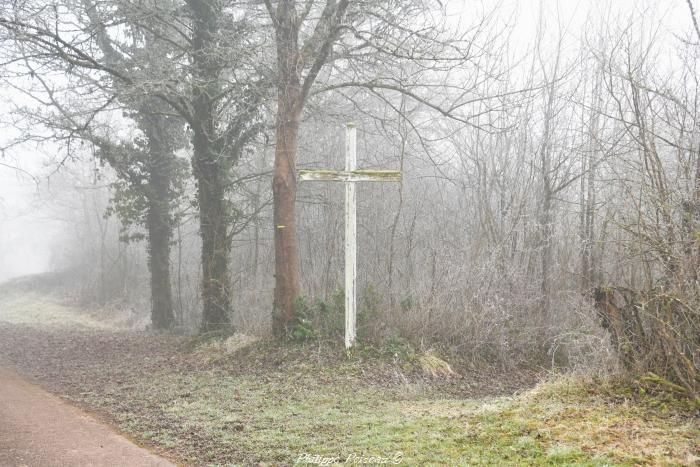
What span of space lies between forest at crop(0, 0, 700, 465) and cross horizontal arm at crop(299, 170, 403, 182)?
0.13 ft

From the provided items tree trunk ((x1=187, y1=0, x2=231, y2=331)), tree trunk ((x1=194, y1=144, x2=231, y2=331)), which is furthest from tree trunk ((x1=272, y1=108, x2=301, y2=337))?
tree trunk ((x1=194, y1=144, x2=231, y2=331))

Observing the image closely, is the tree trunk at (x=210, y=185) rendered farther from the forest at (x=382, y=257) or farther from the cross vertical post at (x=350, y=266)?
the cross vertical post at (x=350, y=266)

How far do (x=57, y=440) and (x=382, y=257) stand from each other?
10.6 m

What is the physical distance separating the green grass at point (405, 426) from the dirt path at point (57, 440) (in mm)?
380

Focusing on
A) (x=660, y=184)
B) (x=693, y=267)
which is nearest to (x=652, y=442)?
(x=693, y=267)

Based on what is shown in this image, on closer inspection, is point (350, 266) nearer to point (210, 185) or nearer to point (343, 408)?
point (343, 408)

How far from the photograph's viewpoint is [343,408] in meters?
7.79

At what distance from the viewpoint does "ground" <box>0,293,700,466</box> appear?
16.2ft

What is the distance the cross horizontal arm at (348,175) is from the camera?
34.8 ft

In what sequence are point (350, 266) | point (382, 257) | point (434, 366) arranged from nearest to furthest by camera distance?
1. point (434, 366)
2. point (350, 266)
3. point (382, 257)

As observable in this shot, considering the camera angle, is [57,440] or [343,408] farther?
[343,408]

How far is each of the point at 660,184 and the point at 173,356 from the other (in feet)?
30.5

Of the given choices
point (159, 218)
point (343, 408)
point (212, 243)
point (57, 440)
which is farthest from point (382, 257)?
point (57, 440)

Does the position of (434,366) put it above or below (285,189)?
below
